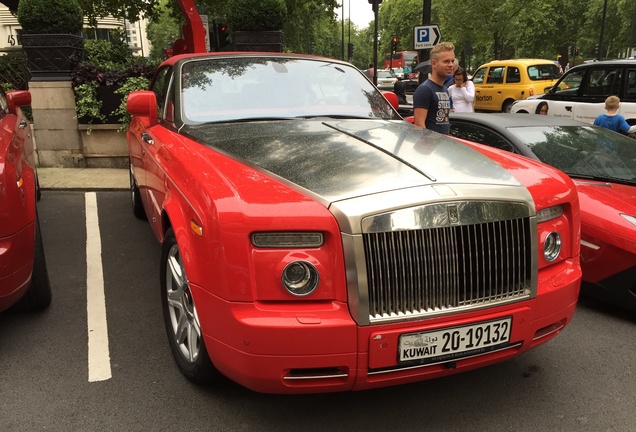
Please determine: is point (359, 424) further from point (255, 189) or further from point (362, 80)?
point (362, 80)

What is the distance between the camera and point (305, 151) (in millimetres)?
2988

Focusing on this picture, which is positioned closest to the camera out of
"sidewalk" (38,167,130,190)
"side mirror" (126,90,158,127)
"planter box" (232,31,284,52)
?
"side mirror" (126,90,158,127)

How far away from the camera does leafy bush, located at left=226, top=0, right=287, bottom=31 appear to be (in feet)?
35.5

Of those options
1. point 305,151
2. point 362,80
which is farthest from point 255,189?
point 362,80

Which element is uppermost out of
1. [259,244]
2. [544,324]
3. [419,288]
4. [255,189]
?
[255,189]

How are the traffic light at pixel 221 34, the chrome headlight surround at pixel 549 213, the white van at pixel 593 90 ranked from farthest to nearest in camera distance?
1. the traffic light at pixel 221 34
2. the white van at pixel 593 90
3. the chrome headlight surround at pixel 549 213

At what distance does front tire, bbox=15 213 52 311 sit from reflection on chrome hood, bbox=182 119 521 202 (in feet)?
4.15

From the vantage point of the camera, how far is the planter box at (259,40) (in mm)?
11016

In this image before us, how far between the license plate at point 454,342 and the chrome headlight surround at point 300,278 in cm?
44

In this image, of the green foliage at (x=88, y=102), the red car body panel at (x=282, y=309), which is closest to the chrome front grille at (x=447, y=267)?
the red car body panel at (x=282, y=309)

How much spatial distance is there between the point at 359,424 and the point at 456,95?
7678 millimetres

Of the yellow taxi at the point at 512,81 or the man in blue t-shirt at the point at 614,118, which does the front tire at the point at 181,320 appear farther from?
the yellow taxi at the point at 512,81

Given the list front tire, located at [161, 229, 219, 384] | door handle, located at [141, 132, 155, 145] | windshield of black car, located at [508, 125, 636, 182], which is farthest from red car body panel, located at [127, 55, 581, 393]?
windshield of black car, located at [508, 125, 636, 182]

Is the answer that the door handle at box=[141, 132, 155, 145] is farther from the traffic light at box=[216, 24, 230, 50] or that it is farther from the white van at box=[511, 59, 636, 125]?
the traffic light at box=[216, 24, 230, 50]
